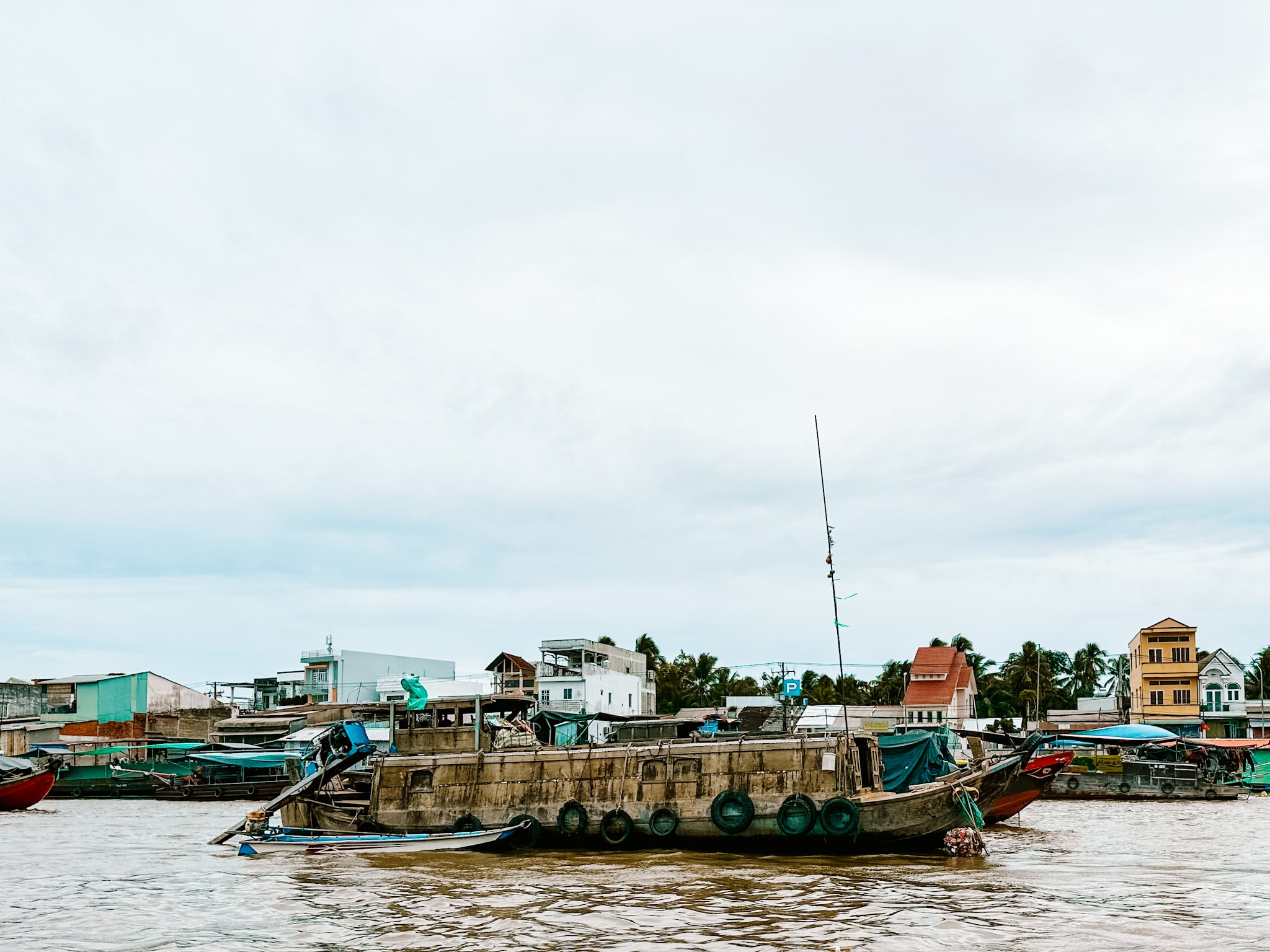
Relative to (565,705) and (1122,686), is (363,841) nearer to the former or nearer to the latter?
(565,705)

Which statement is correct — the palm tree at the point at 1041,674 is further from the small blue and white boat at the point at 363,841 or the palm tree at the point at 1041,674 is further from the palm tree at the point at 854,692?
the small blue and white boat at the point at 363,841

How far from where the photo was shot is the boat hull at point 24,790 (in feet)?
132

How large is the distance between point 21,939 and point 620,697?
56.4 meters

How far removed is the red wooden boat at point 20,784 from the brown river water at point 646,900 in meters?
15.7

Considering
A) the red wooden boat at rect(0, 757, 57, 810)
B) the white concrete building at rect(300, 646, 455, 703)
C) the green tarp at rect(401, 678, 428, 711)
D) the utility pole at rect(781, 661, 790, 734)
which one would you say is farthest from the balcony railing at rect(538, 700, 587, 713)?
the green tarp at rect(401, 678, 428, 711)

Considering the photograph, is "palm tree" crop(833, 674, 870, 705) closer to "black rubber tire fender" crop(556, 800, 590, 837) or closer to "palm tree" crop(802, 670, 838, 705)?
"palm tree" crop(802, 670, 838, 705)

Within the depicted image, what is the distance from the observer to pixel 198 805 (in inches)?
1822

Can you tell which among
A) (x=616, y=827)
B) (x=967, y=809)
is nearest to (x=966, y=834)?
(x=967, y=809)

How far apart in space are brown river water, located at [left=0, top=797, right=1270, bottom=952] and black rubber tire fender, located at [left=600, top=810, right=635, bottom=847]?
553mm

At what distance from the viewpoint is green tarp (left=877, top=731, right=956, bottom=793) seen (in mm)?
28375

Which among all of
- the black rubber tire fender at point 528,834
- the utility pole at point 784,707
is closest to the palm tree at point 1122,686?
the utility pole at point 784,707

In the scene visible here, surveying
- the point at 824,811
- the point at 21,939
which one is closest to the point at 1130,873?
the point at 824,811

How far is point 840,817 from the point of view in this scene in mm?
22406

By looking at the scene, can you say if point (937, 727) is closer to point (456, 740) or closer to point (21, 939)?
point (456, 740)
